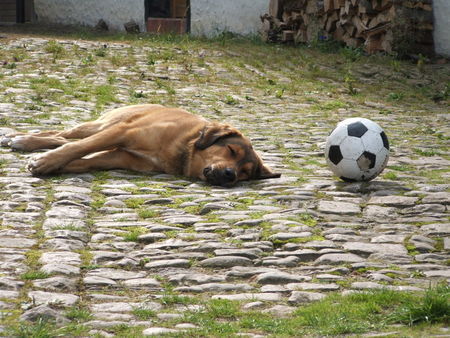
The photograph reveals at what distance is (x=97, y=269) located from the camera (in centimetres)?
473

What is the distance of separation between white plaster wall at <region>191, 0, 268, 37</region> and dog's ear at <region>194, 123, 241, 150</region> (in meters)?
13.7

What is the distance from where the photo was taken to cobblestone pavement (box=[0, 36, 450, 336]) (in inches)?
171

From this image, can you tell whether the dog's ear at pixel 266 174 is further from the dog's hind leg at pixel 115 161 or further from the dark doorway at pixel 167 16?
the dark doorway at pixel 167 16

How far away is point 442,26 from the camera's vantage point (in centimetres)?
1688

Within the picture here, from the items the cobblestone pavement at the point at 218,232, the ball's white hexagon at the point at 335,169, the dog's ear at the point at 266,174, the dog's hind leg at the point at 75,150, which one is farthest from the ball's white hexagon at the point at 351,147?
the dog's hind leg at the point at 75,150

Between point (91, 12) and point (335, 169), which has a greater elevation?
point (91, 12)

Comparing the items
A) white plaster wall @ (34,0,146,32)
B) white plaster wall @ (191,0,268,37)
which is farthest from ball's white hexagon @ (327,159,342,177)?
white plaster wall @ (34,0,146,32)

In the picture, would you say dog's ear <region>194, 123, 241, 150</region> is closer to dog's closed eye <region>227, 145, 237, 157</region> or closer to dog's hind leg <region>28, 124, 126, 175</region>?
dog's closed eye <region>227, 145, 237, 157</region>

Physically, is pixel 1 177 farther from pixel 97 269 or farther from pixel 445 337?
pixel 445 337

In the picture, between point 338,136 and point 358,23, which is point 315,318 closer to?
point 338,136

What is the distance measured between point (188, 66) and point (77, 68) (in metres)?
2.06

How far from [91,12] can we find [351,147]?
55.8 feet

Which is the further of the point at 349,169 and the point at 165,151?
the point at 165,151

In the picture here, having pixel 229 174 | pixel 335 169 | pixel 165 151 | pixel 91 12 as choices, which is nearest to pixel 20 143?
pixel 165 151
